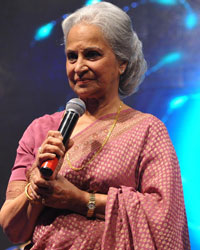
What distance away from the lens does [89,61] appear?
150 cm

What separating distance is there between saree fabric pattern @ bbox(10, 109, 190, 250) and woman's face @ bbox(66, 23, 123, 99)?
172 mm

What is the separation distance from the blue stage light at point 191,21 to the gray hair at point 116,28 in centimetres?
91

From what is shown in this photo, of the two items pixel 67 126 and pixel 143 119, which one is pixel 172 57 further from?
pixel 67 126

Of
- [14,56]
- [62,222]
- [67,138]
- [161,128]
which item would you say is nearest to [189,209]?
[161,128]

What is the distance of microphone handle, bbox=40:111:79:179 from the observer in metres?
1.05

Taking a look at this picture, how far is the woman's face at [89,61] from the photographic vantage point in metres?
1.49

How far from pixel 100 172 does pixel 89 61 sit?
451mm

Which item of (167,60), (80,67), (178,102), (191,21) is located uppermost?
(191,21)

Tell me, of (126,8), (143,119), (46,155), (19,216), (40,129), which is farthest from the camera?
(126,8)

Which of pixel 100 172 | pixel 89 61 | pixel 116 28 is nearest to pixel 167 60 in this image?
pixel 116 28

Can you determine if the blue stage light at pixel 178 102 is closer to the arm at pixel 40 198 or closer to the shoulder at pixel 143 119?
the shoulder at pixel 143 119

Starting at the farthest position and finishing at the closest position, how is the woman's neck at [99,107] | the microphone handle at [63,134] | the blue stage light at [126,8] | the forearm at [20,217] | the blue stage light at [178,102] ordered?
the blue stage light at [126,8], the blue stage light at [178,102], the woman's neck at [99,107], the forearm at [20,217], the microphone handle at [63,134]

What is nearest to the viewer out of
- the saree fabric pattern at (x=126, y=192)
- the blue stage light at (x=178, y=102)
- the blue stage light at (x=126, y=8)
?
the saree fabric pattern at (x=126, y=192)

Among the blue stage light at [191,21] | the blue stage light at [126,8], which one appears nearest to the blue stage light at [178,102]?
the blue stage light at [191,21]
